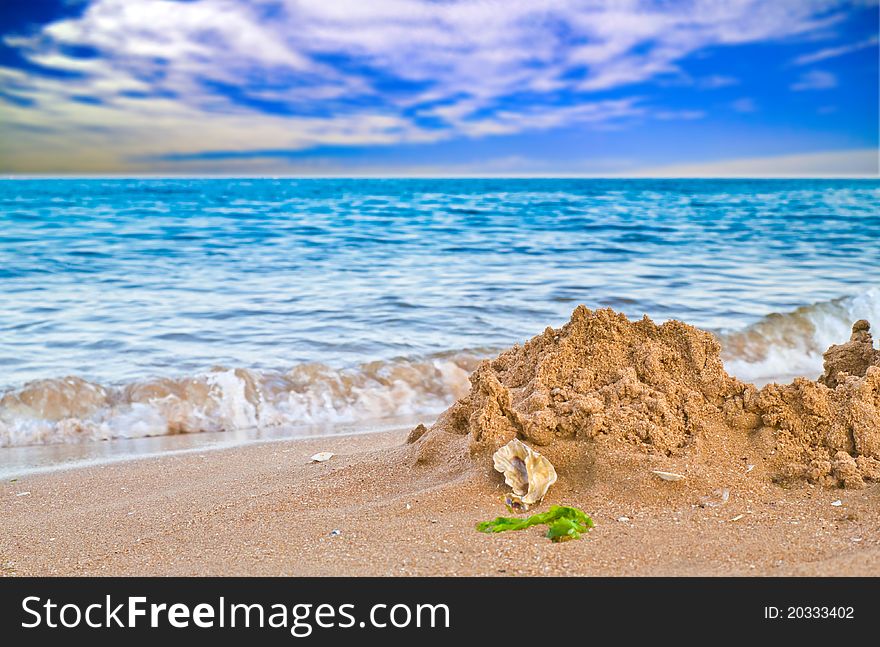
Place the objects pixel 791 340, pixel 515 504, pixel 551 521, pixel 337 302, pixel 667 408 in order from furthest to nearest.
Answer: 1. pixel 337 302
2. pixel 791 340
3. pixel 667 408
4. pixel 515 504
5. pixel 551 521

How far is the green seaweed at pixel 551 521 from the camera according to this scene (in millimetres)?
2461

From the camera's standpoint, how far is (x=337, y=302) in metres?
9.98

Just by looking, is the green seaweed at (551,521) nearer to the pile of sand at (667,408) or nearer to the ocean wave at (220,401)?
the pile of sand at (667,408)

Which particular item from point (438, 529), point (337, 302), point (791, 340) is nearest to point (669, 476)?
point (438, 529)

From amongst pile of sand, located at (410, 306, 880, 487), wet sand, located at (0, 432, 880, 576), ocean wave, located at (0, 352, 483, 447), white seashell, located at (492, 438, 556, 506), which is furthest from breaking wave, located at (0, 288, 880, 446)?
white seashell, located at (492, 438, 556, 506)

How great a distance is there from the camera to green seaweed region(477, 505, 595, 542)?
2.46m

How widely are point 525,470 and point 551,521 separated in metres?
0.25

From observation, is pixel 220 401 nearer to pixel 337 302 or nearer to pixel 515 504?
pixel 337 302

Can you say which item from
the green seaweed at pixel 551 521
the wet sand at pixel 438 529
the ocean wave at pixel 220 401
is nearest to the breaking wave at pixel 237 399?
the ocean wave at pixel 220 401

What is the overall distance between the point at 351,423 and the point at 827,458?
3.91 m

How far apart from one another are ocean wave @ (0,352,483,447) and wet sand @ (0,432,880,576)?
91.1 inches

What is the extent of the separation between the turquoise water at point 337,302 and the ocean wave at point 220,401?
0.06ft

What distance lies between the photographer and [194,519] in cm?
307

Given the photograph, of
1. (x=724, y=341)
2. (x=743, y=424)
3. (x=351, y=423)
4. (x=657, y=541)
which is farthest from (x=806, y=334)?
(x=657, y=541)
